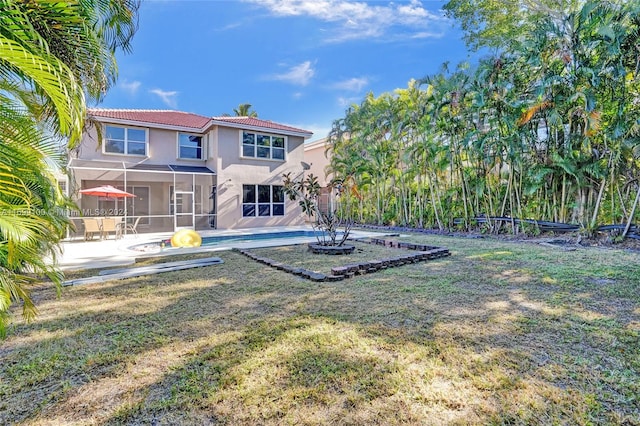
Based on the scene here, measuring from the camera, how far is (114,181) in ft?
54.5

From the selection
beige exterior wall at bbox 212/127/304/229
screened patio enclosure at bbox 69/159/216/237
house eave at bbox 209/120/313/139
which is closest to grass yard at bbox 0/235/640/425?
screened patio enclosure at bbox 69/159/216/237

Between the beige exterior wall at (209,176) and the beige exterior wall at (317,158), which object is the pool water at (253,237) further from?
the beige exterior wall at (317,158)

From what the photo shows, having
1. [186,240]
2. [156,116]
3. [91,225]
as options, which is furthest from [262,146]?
[91,225]

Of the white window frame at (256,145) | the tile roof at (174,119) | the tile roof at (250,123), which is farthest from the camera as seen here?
the white window frame at (256,145)

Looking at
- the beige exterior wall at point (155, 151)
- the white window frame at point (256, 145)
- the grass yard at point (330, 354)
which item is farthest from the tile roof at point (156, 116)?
the grass yard at point (330, 354)

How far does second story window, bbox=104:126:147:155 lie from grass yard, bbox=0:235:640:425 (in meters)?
12.3

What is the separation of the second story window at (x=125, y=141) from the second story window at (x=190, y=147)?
1810mm

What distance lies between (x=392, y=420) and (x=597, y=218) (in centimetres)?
1204

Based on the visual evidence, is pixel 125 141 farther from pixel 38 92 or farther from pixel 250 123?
pixel 38 92

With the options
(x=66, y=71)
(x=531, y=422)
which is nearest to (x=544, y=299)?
(x=531, y=422)

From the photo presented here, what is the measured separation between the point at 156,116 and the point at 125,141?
306 centimetres

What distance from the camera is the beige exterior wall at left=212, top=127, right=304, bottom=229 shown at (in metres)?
17.2

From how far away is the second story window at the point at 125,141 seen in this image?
15828 millimetres

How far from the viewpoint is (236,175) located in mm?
17750
